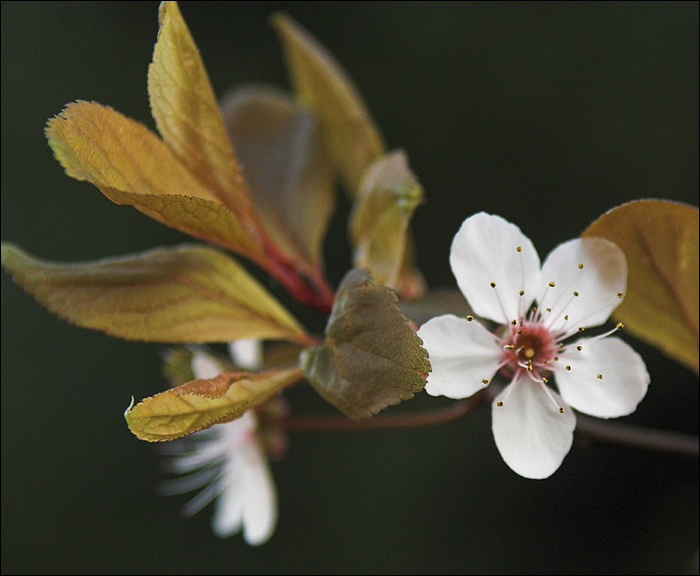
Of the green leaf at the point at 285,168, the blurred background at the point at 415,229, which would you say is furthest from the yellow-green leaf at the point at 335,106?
the blurred background at the point at 415,229

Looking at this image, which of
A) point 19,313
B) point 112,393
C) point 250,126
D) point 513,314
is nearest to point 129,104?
point 19,313

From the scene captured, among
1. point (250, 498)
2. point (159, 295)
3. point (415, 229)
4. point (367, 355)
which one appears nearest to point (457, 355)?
point (367, 355)

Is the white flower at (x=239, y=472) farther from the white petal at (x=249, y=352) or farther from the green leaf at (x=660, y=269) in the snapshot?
the green leaf at (x=660, y=269)

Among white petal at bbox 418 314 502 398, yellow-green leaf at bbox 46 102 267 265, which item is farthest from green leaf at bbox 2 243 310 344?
white petal at bbox 418 314 502 398

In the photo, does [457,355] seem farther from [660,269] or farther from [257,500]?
[257,500]

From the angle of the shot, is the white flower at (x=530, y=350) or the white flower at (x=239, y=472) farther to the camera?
the white flower at (x=239, y=472)

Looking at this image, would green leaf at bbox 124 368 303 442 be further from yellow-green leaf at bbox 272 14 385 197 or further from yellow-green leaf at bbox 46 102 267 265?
yellow-green leaf at bbox 272 14 385 197

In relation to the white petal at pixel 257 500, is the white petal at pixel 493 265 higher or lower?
higher

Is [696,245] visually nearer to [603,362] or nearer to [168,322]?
[603,362]
